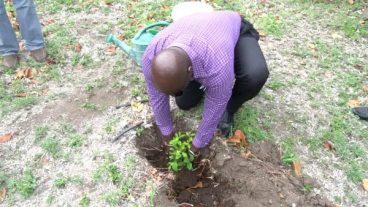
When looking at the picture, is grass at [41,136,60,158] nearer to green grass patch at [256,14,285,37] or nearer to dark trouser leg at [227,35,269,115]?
dark trouser leg at [227,35,269,115]

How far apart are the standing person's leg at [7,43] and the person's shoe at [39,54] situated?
0.18 metres

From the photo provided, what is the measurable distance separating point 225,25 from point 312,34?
2.42m

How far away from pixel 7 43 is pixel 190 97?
81.1 inches

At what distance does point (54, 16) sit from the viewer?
488 centimetres

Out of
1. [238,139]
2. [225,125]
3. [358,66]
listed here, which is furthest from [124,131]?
[358,66]

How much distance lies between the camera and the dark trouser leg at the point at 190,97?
10.8 feet

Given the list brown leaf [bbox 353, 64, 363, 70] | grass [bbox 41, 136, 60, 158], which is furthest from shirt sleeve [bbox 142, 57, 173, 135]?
brown leaf [bbox 353, 64, 363, 70]

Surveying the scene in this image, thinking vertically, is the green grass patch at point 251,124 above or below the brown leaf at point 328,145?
above

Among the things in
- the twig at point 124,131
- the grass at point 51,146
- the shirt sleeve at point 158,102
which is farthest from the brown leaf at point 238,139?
the grass at point 51,146

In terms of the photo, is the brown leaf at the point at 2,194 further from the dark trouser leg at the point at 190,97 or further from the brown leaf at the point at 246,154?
the brown leaf at the point at 246,154

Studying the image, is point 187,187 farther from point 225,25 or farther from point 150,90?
point 225,25

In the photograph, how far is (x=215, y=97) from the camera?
8.18 ft

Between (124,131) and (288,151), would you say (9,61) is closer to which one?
(124,131)

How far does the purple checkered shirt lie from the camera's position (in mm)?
2328
